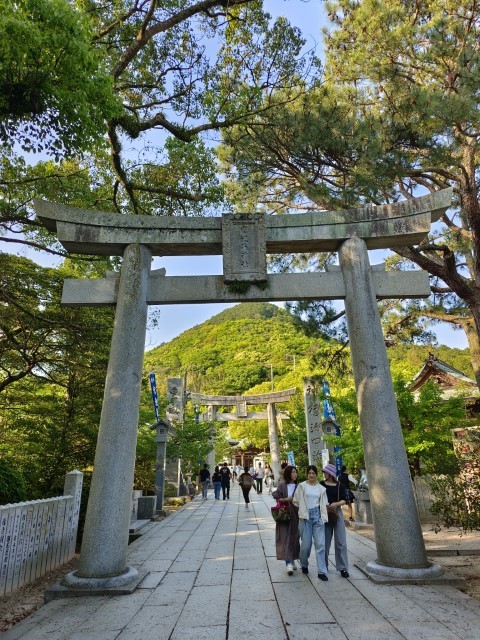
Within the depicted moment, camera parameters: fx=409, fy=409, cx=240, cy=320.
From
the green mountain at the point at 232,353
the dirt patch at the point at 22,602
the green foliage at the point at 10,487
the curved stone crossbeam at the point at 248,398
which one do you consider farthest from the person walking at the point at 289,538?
the green mountain at the point at 232,353

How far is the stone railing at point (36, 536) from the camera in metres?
5.29

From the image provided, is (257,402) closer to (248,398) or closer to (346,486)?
(248,398)

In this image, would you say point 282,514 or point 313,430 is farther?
point 313,430

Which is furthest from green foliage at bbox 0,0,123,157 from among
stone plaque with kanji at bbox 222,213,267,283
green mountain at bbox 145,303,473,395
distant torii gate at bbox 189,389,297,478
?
green mountain at bbox 145,303,473,395

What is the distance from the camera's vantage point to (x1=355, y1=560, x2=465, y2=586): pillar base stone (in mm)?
4789

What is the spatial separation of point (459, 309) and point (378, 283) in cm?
564

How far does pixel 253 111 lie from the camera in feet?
28.7

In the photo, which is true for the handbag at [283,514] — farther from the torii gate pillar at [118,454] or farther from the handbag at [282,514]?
the torii gate pillar at [118,454]

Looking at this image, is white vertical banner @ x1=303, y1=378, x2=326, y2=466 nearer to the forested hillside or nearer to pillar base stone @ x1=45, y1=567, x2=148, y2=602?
the forested hillside

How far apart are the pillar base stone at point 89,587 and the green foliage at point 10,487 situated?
2.68 meters

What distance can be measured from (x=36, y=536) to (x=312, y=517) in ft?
13.7

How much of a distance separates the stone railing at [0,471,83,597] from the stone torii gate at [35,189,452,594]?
116 centimetres

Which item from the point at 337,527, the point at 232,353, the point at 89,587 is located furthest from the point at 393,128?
the point at 232,353

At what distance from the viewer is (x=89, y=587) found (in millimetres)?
4801
